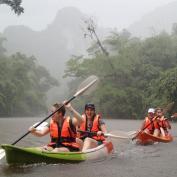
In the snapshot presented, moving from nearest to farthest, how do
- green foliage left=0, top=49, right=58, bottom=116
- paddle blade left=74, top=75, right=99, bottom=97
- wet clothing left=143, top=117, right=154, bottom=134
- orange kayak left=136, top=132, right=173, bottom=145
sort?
paddle blade left=74, top=75, right=99, bottom=97
orange kayak left=136, top=132, right=173, bottom=145
wet clothing left=143, top=117, right=154, bottom=134
green foliage left=0, top=49, right=58, bottom=116

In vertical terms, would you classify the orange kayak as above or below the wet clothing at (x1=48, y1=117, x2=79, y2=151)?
below

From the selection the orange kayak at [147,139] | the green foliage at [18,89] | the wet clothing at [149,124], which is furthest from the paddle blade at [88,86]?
the green foliage at [18,89]

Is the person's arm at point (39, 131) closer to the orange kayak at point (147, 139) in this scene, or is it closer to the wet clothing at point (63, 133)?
the wet clothing at point (63, 133)

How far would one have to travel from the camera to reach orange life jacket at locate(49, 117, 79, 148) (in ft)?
30.7

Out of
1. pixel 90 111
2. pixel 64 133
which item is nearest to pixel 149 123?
pixel 90 111

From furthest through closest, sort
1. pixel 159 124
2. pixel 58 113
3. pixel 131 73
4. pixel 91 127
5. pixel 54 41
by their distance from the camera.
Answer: pixel 54 41, pixel 131 73, pixel 159 124, pixel 91 127, pixel 58 113

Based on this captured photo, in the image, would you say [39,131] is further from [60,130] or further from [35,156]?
[35,156]

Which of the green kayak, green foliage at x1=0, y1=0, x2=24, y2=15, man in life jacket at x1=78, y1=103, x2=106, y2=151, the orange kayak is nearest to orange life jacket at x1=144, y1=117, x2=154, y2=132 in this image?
the orange kayak

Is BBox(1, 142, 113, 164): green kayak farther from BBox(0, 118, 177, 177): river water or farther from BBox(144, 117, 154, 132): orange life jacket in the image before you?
BBox(144, 117, 154, 132): orange life jacket

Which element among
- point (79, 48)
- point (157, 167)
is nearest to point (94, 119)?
point (157, 167)

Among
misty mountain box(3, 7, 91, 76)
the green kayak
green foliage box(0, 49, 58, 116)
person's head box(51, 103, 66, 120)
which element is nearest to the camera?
the green kayak

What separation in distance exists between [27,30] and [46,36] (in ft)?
27.1

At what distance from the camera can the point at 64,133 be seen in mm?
9391

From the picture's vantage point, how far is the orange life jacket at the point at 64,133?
30.7ft
